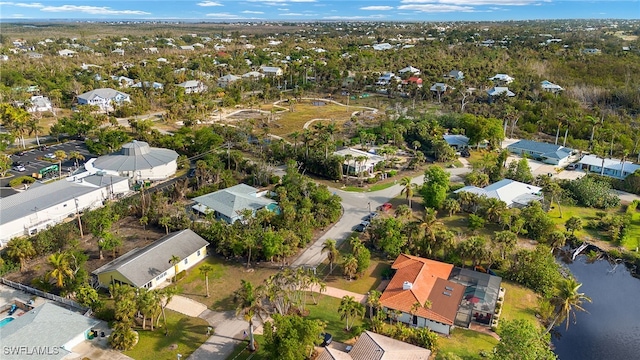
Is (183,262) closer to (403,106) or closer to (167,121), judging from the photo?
(167,121)

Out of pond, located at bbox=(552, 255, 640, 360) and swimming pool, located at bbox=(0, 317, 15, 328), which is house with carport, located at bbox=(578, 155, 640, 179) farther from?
swimming pool, located at bbox=(0, 317, 15, 328)

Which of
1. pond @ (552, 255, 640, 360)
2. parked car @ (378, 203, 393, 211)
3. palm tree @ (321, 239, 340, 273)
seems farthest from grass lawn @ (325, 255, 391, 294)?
pond @ (552, 255, 640, 360)

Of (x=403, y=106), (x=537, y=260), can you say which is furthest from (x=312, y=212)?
(x=403, y=106)

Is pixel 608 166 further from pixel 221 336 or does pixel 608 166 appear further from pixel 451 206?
pixel 221 336

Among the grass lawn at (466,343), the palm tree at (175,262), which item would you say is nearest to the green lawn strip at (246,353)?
the palm tree at (175,262)

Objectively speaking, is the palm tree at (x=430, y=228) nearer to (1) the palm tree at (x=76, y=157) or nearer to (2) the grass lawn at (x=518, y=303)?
(2) the grass lawn at (x=518, y=303)
